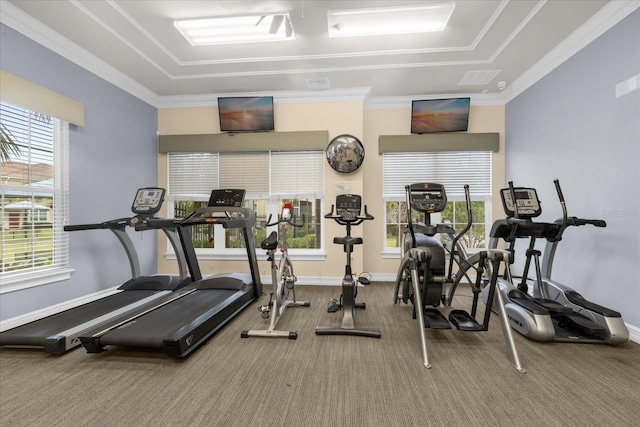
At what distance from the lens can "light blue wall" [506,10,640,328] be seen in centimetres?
251

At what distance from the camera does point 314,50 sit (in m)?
3.36

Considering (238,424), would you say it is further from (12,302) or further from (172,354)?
(12,302)

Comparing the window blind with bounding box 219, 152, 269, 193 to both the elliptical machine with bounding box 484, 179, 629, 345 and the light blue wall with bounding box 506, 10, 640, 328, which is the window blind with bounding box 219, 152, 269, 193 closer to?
the elliptical machine with bounding box 484, 179, 629, 345

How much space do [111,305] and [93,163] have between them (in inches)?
73.1

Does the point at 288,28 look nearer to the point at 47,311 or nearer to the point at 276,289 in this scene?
the point at 276,289

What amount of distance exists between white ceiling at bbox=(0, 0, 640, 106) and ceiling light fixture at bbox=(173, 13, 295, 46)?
0.10 m

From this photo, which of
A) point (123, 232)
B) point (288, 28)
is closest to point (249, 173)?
point (123, 232)

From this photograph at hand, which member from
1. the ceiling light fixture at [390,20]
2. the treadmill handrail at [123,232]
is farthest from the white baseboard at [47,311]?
the ceiling light fixture at [390,20]

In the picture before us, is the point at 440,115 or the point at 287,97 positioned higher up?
the point at 287,97

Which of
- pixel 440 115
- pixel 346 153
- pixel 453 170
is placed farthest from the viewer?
pixel 453 170

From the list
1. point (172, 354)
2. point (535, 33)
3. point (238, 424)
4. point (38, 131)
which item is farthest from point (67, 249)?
point (535, 33)

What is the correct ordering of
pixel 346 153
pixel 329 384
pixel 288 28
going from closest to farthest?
pixel 329 384, pixel 288 28, pixel 346 153

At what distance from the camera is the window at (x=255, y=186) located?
14.9ft

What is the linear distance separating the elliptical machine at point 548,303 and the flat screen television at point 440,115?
1.92m
